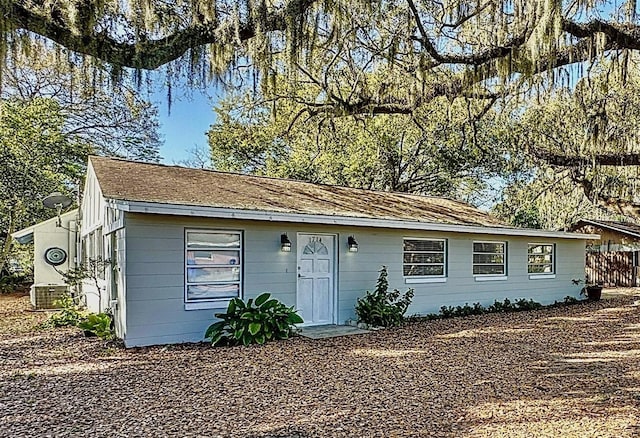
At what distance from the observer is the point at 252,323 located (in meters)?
7.43

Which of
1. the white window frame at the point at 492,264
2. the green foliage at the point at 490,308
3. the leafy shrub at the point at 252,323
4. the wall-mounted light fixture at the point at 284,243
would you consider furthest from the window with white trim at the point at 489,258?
the leafy shrub at the point at 252,323

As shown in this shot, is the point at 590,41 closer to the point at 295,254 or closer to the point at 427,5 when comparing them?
the point at 427,5

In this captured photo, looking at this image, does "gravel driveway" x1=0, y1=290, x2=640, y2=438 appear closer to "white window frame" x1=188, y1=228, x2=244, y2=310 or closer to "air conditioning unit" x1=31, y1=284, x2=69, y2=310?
"white window frame" x1=188, y1=228, x2=244, y2=310

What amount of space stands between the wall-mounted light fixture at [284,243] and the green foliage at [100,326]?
3.05 metres

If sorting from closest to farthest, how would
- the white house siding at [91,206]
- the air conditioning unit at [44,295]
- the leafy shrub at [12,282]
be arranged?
the white house siding at [91,206], the air conditioning unit at [44,295], the leafy shrub at [12,282]

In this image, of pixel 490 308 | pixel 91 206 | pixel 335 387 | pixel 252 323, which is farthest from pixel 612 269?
pixel 91 206

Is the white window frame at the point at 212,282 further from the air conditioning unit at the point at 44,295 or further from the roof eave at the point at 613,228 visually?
the roof eave at the point at 613,228

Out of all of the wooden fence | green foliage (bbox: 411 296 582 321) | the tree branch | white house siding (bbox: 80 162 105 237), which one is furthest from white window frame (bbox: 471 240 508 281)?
the wooden fence

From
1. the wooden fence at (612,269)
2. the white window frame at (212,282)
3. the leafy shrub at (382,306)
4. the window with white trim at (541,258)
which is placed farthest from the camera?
the wooden fence at (612,269)

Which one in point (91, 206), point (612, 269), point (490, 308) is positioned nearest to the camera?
point (91, 206)

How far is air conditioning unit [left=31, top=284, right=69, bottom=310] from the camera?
1237cm

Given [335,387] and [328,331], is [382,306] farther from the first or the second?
[335,387]

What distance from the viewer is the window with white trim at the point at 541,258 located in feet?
41.7

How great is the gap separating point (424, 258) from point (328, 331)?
10.3 feet
